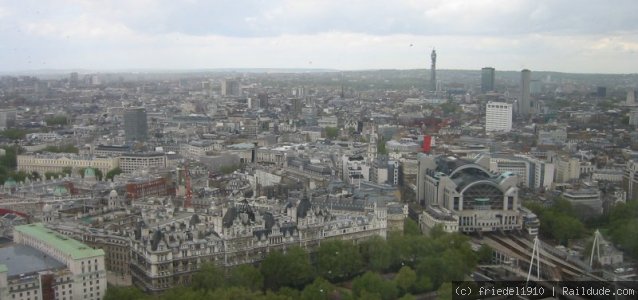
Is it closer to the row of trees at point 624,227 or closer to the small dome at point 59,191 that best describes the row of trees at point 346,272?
the row of trees at point 624,227

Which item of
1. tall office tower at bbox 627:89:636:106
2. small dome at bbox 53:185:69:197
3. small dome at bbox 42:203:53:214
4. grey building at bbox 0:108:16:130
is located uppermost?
tall office tower at bbox 627:89:636:106

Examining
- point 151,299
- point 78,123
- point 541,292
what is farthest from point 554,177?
point 78,123

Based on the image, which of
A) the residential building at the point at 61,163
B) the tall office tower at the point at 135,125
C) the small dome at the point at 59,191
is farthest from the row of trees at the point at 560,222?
the tall office tower at the point at 135,125

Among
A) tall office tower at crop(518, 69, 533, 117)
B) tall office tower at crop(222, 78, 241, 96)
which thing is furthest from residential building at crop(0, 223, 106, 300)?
tall office tower at crop(222, 78, 241, 96)

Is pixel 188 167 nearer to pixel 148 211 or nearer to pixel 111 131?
pixel 148 211

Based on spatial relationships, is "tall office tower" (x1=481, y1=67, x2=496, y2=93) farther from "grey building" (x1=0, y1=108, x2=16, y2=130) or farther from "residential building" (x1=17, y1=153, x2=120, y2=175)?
"grey building" (x1=0, y1=108, x2=16, y2=130)

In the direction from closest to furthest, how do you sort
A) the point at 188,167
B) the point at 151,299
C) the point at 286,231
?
the point at 151,299, the point at 286,231, the point at 188,167
